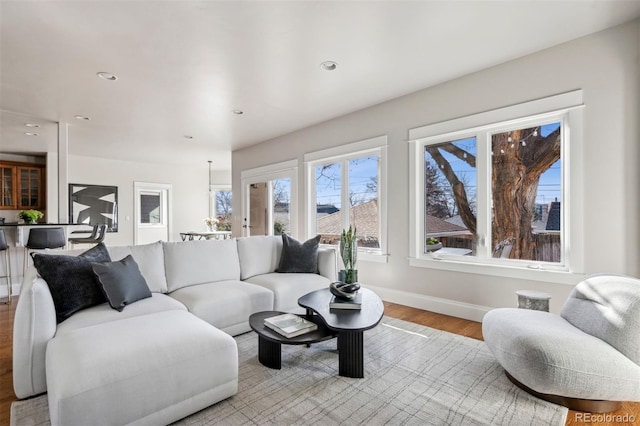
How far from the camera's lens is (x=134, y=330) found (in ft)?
5.91

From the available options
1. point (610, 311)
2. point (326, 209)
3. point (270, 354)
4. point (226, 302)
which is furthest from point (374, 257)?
point (610, 311)

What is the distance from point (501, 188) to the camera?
3.25m

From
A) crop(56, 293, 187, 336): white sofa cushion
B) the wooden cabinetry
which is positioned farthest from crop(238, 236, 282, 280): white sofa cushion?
the wooden cabinetry

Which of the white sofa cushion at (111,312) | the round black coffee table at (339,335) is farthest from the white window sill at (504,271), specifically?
the white sofa cushion at (111,312)

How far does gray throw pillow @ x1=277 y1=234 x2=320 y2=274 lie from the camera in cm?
368

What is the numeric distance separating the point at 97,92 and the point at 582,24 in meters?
4.91

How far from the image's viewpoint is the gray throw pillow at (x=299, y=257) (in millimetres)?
3684

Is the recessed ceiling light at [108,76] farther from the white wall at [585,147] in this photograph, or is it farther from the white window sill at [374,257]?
the white window sill at [374,257]

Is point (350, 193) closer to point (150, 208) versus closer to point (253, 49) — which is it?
point (253, 49)

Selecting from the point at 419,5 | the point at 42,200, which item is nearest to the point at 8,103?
A: the point at 42,200

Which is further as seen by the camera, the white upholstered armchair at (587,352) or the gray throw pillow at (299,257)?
the gray throw pillow at (299,257)

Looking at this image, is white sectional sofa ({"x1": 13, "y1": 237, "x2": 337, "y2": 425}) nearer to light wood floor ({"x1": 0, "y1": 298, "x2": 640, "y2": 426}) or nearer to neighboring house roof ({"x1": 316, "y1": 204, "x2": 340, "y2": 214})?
light wood floor ({"x1": 0, "y1": 298, "x2": 640, "y2": 426})

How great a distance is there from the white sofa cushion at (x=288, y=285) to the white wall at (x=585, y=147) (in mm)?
1148

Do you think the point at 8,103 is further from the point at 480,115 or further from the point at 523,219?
the point at 523,219
